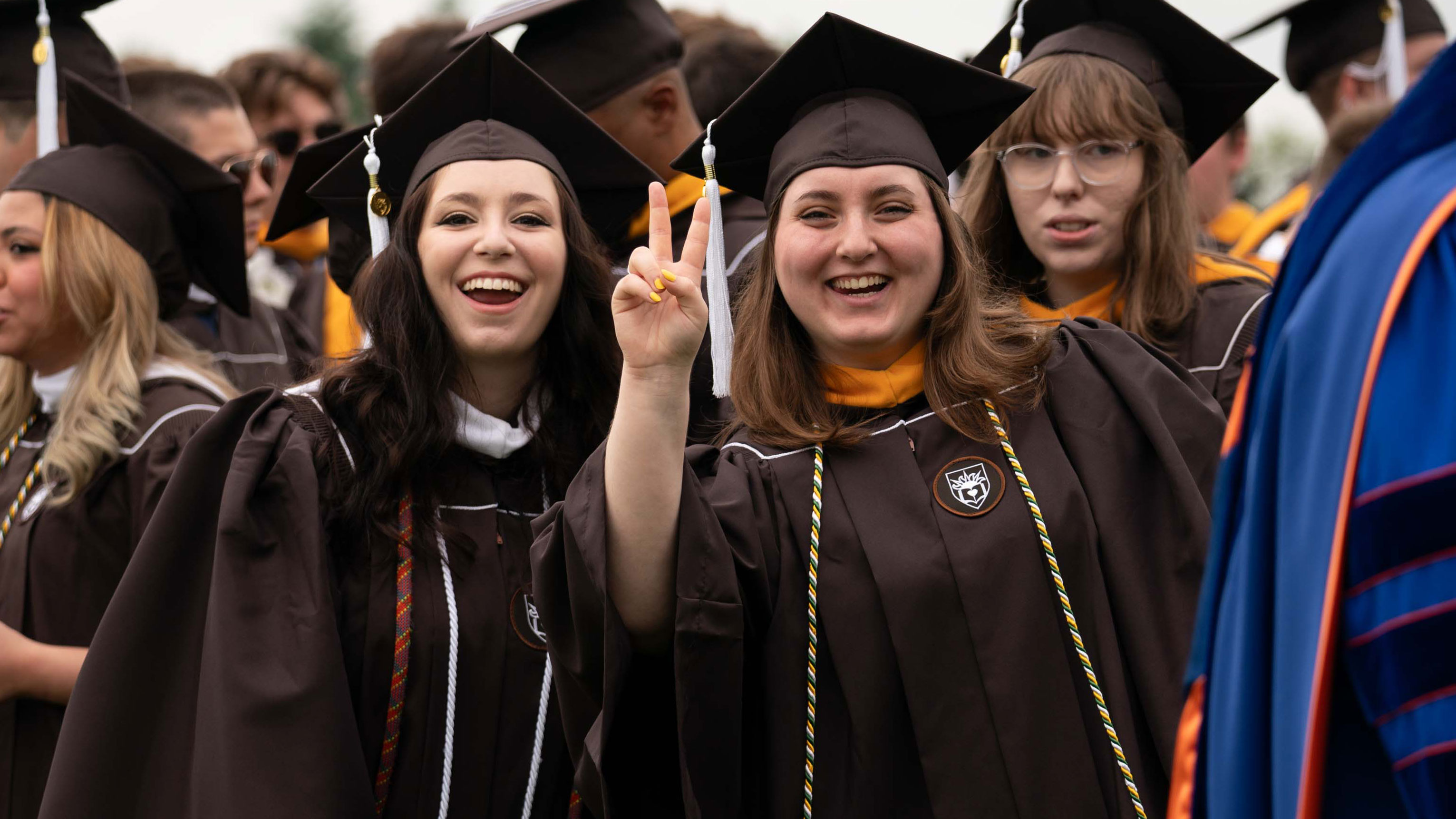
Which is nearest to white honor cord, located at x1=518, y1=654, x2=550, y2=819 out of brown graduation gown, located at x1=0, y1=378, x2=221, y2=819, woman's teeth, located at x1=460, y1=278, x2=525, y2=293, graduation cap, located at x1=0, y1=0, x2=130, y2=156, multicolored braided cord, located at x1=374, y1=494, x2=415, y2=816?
multicolored braided cord, located at x1=374, y1=494, x2=415, y2=816

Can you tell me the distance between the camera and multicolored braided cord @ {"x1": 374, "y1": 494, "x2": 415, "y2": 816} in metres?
2.93

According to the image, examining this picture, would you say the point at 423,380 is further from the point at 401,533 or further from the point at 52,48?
the point at 52,48

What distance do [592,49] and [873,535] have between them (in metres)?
2.71

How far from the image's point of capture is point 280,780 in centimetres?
272

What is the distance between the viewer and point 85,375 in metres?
3.77

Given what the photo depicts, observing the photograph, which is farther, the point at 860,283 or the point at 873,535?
the point at 860,283

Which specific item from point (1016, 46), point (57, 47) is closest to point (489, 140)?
point (1016, 46)

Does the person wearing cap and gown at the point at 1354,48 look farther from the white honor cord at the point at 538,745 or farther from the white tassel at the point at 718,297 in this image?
the white honor cord at the point at 538,745

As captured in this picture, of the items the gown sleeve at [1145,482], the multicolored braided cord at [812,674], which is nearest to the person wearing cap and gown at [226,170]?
the multicolored braided cord at [812,674]

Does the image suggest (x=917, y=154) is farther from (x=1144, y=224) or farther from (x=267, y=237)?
(x=267, y=237)

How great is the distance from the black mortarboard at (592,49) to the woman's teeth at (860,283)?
86.0 inches

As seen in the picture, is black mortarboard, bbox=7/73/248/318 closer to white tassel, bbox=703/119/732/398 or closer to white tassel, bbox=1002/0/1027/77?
white tassel, bbox=703/119/732/398

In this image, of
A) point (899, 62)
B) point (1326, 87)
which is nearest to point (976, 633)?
point (899, 62)

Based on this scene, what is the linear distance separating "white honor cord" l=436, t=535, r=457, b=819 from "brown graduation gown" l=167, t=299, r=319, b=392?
206 cm
